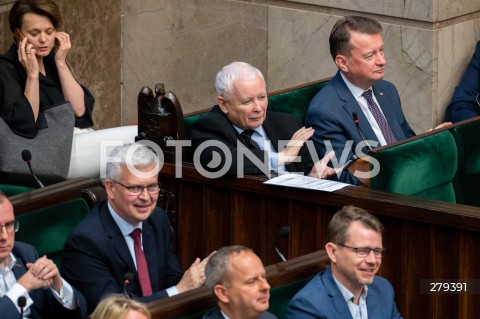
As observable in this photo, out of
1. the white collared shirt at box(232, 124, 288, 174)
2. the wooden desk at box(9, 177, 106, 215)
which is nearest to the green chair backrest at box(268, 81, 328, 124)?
the white collared shirt at box(232, 124, 288, 174)

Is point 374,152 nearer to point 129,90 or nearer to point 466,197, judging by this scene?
point 466,197

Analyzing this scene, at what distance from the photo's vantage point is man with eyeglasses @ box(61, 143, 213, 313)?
4883 mm

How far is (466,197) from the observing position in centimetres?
637

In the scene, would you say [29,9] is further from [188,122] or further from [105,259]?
[105,259]

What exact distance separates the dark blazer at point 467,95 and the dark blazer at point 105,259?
2.91 meters

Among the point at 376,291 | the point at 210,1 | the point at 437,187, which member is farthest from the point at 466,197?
the point at 210,1

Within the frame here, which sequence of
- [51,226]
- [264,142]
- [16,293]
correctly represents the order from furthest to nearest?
[264,142]
[51,226]
[16,293]

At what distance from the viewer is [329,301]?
4.73m

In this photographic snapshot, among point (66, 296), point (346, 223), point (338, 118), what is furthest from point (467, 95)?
point (66, 296)

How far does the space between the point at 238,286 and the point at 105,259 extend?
2.48ft

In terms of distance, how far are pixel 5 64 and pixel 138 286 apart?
1774 millimetres

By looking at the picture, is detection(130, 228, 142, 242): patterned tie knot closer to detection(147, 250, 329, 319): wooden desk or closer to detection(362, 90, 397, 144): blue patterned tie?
detection(147, 250, 329, 319): wooden desk

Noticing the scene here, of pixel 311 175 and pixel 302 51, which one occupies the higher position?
pixel 302 51

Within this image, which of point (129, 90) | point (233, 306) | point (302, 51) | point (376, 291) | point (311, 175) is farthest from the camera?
point (129, 90)
